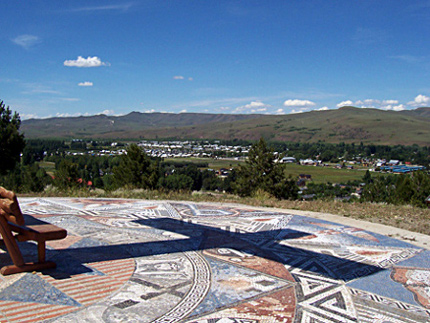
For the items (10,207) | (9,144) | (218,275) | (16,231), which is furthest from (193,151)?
(10,207)

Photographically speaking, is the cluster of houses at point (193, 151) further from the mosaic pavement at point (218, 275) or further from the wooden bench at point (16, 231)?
the wooden bench at point (16, 231)

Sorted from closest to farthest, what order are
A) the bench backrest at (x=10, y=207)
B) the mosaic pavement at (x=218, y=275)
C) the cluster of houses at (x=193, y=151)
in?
1. the mosaic pavement at (x=218, y=275)
2. the bench backrest at (x=10, y=207)
3. the cluster of houses at (x=193, y=151)

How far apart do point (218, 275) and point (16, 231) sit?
3.01 meters

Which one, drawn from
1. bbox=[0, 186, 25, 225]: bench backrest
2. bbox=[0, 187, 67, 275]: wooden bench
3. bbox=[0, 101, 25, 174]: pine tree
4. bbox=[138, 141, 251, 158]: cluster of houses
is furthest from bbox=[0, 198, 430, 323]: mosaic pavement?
bbox=[138, 141, 251, 158]: cluster of houses

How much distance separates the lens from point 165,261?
6.50 meters

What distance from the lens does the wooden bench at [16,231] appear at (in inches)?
202

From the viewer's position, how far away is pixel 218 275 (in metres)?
5.92

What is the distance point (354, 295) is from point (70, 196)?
1126cm

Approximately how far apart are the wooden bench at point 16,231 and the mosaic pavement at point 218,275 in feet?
0.55

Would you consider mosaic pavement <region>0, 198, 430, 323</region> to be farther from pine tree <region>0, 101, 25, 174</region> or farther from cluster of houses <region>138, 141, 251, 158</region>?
cluster of houses <region>138, 141, 251, 158</region>

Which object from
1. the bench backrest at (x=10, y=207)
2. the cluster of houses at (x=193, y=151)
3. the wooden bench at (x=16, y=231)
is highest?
the bench backrest at (x=10, y=207)

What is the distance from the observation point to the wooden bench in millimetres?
5125

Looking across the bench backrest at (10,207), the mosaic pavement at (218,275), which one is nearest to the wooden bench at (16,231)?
the bench backrest at (10,207)

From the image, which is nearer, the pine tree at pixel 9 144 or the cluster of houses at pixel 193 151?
the pine tree at pixel 9 144
